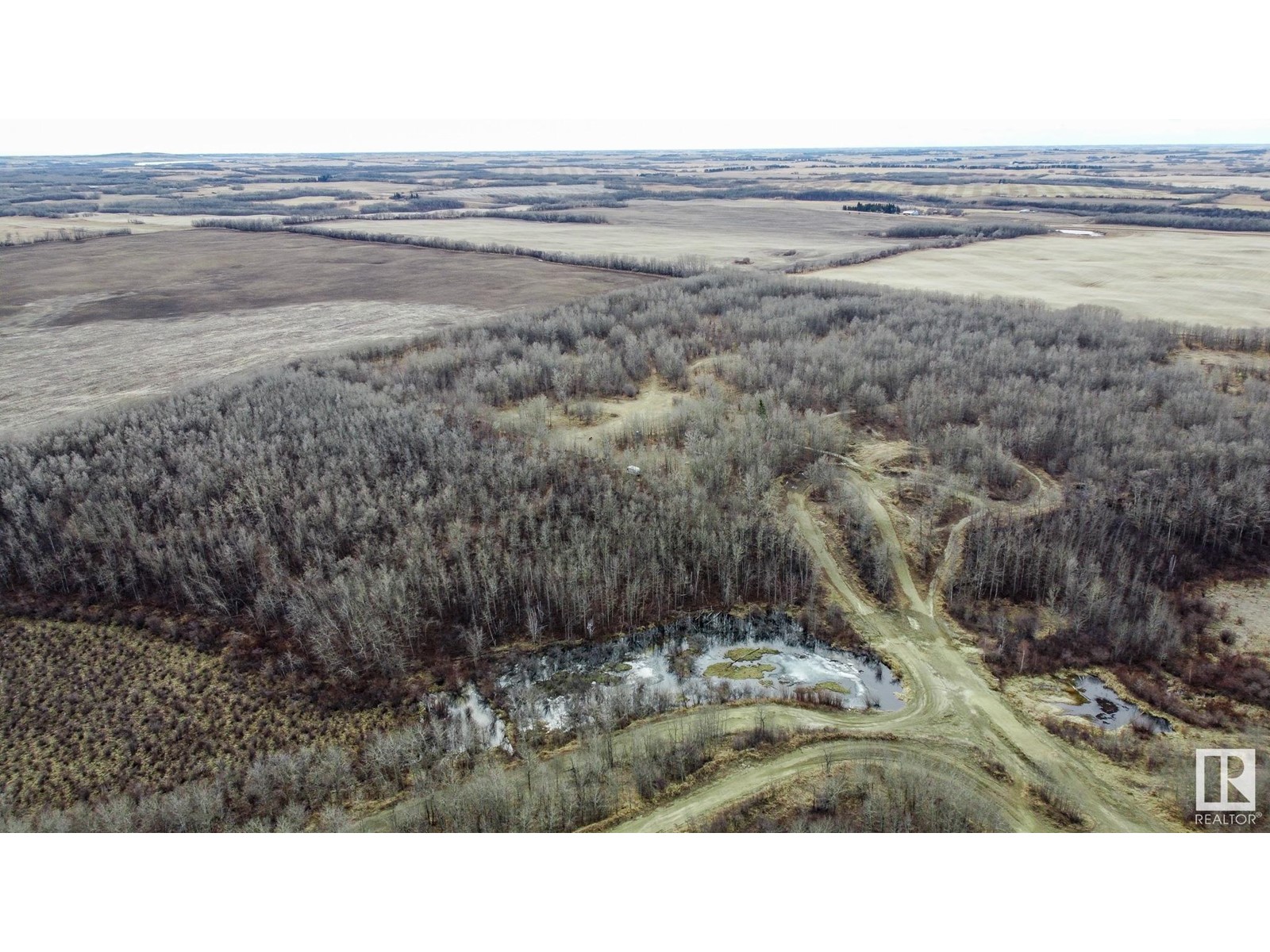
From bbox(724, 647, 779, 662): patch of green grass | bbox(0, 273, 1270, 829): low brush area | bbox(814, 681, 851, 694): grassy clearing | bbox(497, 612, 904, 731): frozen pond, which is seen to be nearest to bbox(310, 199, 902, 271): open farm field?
bbox(0, 273, 1270, 829): low brush area

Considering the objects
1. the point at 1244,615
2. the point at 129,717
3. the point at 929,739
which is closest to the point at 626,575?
the point at 929,739

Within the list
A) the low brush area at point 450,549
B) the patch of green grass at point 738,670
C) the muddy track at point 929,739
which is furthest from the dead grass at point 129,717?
the patch of green grass at point 738,670

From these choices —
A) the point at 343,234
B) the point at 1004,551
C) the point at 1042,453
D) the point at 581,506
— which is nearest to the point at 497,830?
the point at 581,506

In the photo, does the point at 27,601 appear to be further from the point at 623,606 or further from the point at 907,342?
the point at 907,342

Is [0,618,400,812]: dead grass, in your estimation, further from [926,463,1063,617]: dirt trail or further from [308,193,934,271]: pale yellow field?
[308,193,934,271]: pale yellow field

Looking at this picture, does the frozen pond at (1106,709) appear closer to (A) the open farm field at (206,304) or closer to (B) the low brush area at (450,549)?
(B) the low brush area at (450,549)

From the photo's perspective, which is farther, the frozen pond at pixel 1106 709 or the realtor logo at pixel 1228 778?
the frozen pond at pixel 1106 709
